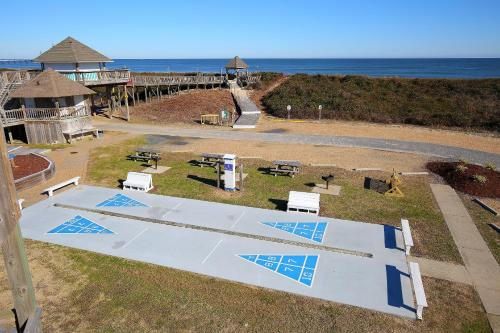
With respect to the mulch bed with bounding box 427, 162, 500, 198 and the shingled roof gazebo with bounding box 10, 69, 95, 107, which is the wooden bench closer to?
the shingled roof gazebo with bounding box 10, 69, 95, 107

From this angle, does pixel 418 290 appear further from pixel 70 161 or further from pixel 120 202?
pixel 70 161

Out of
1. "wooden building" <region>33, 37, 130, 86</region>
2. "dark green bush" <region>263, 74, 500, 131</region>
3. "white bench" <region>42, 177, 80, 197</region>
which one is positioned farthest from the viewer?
"wooden building" <region>33, 37, 130, 86</region>

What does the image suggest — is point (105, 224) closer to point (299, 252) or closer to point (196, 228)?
point (196, 228)

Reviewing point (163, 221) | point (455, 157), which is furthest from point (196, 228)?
point (455, 157)

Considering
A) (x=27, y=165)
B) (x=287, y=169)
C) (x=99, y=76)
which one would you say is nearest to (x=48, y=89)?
(x=99, y=76)

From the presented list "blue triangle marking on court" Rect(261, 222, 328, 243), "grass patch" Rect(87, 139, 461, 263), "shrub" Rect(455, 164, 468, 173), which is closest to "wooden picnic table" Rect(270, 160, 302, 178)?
"grass patch" Rect(87, 139, 461, 263)

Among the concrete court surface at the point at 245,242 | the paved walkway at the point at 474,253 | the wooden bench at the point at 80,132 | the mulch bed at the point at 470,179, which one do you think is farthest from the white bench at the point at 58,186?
the mulch bed at the point at 470,179
